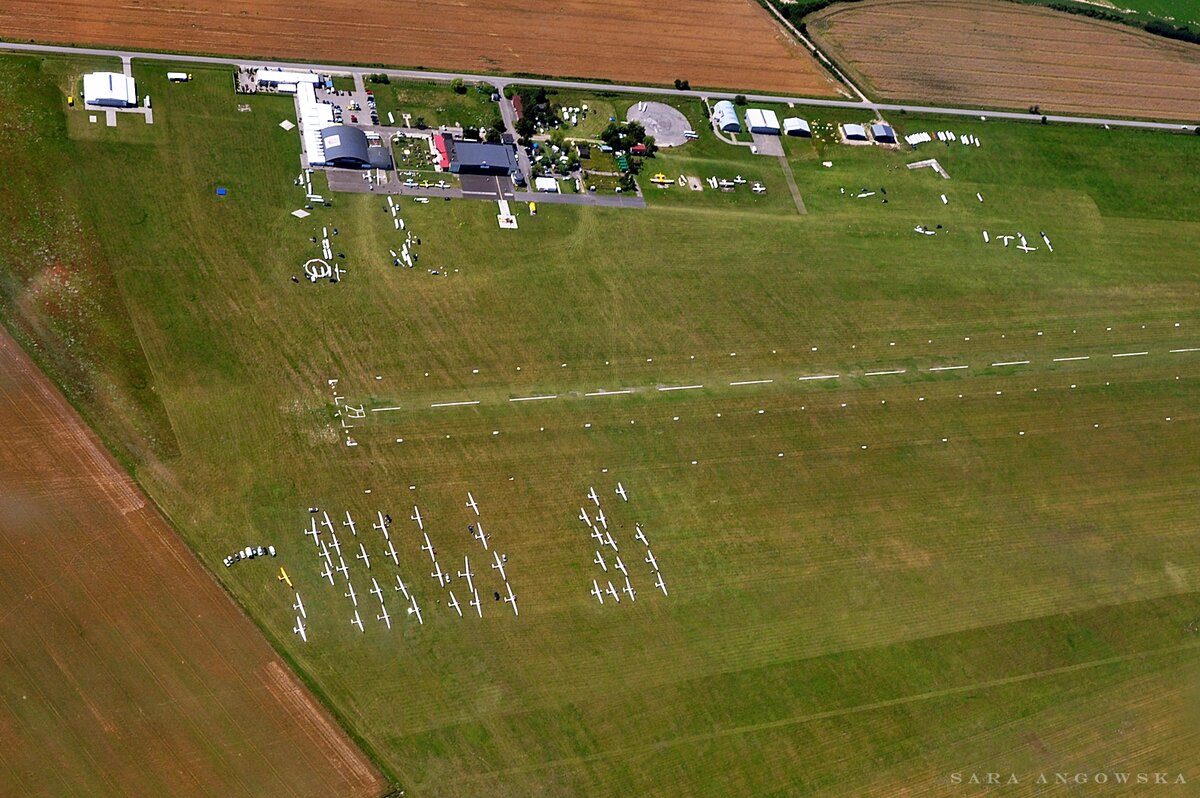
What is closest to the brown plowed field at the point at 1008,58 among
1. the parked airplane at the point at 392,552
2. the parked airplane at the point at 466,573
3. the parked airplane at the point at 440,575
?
the parked airplane at the point at 466,573

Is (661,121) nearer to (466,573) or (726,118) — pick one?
(726,118)

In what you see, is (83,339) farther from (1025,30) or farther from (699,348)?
(1025,30)

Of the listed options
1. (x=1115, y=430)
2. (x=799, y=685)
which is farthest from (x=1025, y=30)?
(x=799, y=685)

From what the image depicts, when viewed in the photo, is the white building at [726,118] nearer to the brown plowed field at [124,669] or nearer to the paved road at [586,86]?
the paved road at [586,86]

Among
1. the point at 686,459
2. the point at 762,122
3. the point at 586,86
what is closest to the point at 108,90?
the point at 586,86

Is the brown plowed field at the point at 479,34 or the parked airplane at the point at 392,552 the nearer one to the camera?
the parked airplane at the point at 392,552

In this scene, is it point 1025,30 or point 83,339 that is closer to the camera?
point 83,339

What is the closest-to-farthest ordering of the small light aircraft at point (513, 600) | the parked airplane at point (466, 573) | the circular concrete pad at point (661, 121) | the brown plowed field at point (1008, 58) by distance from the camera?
the small light aircraft at point (513, 600)
the parked airplane at point (466, 573)
the circular concrete pad at point (661, 121)
the brown plowed field at point (1008, 58)
